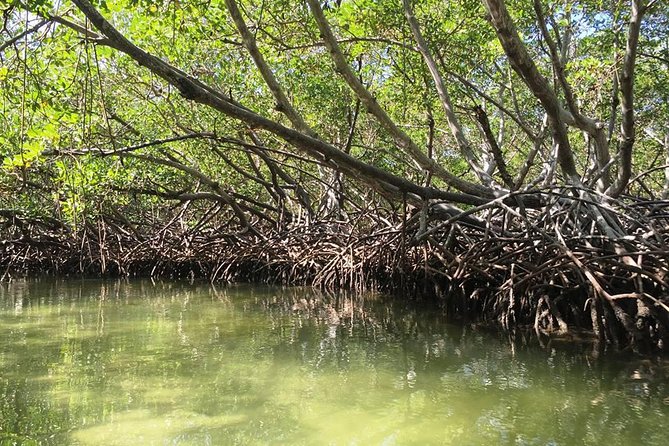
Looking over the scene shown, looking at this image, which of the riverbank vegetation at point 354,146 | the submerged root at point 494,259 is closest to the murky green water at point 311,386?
the submerged root at point 494,259

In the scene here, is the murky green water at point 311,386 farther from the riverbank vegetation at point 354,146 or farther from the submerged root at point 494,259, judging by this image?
the riverbank vegetation at point 354,146

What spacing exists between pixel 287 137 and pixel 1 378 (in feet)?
6.88

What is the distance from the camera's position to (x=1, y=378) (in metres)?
2.89

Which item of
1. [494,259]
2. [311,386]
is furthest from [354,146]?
[311,386]

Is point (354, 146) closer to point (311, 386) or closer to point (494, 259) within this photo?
point (494, 259)

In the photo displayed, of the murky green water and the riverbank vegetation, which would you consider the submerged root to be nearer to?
the riverbank vegetation

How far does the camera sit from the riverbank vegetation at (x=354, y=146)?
3564mm

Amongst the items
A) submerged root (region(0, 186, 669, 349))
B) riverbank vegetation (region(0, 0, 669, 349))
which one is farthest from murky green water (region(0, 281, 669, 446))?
riverbank vegetation (region(0, 0, 669, 349))

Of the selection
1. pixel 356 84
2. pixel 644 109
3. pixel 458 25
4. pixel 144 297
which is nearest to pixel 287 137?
pixel 356 84

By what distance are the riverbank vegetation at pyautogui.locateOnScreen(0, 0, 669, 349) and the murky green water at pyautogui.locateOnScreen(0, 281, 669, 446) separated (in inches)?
A: 23.0

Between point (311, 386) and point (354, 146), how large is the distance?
10.9 feet

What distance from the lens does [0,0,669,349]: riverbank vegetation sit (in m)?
3.56

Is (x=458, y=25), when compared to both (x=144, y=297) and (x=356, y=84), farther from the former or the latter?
(x=144, y=297)

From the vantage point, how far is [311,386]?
2.72 meters
